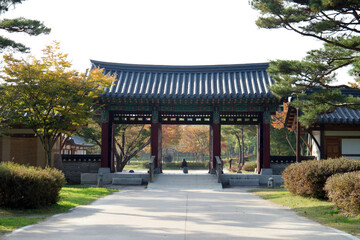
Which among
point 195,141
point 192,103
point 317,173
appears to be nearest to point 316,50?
point 317,173

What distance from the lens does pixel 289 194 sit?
1645cm

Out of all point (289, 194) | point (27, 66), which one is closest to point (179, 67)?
point (27, 66)

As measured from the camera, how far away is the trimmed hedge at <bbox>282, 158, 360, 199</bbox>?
45.7 ft

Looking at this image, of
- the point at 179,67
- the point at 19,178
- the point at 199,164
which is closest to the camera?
the point at 19,178

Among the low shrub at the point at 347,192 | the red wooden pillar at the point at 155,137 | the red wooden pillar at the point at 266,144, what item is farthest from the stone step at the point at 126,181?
the low shrub at the point at 347,192

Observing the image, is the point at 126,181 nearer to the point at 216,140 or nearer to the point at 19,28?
the point at 216,140

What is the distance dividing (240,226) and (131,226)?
104 inches

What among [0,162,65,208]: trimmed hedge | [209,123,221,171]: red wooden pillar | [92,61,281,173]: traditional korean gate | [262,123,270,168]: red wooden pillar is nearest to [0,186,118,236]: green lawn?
[0,162,65,208]: trimmed hedge

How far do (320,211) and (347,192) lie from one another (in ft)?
4.33

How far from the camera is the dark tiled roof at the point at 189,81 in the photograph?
901 inches

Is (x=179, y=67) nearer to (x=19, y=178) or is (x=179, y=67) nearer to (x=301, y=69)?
(x=301, y=69)

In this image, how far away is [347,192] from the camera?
10.7 metres

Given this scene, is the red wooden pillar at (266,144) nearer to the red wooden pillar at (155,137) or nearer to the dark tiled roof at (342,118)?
the dark tiled roof at (342,118)

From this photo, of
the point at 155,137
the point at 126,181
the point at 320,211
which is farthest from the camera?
the point at 155,137
